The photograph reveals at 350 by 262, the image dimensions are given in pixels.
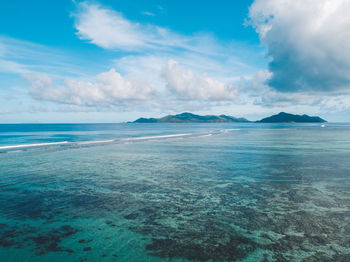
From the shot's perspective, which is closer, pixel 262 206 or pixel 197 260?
pixel 197 260

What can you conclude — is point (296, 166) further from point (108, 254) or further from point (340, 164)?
point (108, 254)

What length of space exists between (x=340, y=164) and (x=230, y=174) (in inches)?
355

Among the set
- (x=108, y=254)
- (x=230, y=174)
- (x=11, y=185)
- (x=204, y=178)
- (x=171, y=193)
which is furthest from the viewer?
(x=230, y=174)

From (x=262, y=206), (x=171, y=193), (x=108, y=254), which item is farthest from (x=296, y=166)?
(x=108, y=254)

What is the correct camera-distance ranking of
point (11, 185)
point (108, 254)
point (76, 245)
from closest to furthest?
1. point (108, 254)
2. point (76, 245)
3. point (11, 185)

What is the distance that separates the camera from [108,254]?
17.6 feet

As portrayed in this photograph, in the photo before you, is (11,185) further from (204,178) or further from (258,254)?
(258,254)

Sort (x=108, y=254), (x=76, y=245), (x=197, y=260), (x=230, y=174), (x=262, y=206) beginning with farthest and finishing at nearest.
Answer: (x=230, y=174) → (x=262, y=206) → (x=76, y=245) → (x=108, y=254) → (x=197, y=260)

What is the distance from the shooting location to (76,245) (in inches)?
225

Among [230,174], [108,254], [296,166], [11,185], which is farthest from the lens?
[296,166]

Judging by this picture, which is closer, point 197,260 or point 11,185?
point 197,260

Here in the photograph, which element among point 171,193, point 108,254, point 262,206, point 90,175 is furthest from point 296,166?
point 108,254

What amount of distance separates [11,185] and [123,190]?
5439 mm

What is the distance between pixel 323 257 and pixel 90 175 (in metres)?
11.5
